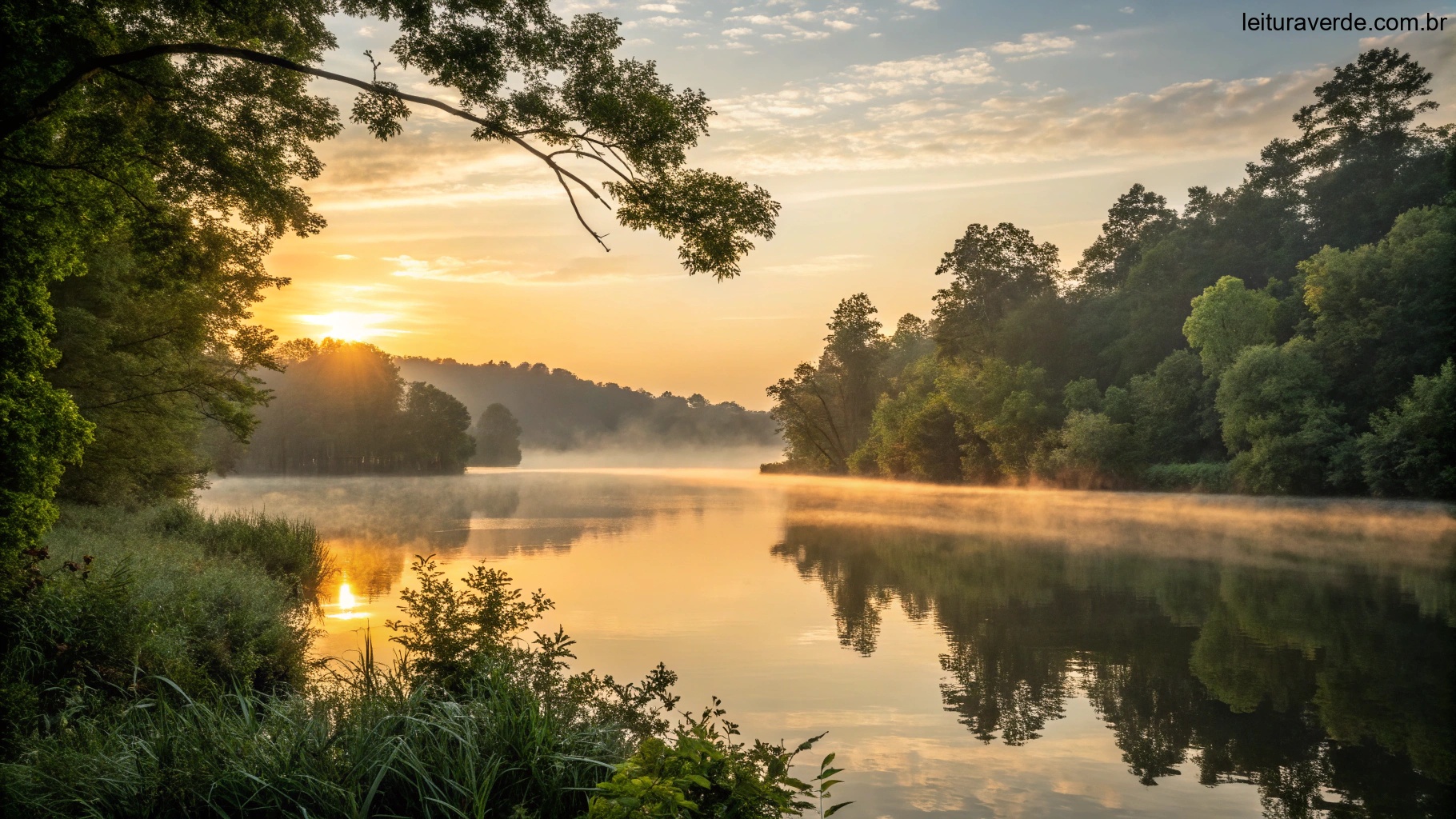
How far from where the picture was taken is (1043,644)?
674 inches

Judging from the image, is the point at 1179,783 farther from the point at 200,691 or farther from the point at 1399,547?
the point at 1399,547

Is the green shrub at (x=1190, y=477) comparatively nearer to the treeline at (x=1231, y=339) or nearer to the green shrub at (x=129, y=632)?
the treeline at (x=1231, y=339)

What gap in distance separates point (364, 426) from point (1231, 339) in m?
110

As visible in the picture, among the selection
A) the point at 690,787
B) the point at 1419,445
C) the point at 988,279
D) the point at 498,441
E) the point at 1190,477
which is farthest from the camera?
the point at 498,441

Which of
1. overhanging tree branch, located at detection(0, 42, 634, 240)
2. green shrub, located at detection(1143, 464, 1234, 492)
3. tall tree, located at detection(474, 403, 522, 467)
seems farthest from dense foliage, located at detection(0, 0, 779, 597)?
tall tree, located at detection(474, 403, 522, 467)

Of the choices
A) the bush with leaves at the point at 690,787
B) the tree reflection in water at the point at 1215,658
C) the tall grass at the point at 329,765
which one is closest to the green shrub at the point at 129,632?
the tall grass at the point at 329,765

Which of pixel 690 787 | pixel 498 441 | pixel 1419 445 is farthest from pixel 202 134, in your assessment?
pixel 498 441

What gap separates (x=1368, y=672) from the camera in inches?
587

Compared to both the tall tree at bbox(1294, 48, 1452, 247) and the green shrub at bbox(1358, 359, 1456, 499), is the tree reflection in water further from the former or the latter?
the tall tree at bbox(1294, 48, 1452, 247)

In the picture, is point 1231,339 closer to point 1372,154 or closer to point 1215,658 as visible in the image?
point 1372,154

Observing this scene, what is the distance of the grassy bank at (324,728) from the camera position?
5.89 metres

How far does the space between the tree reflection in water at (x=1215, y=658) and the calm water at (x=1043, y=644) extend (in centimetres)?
6

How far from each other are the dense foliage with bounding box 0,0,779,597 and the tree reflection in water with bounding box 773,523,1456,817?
8.24 meters

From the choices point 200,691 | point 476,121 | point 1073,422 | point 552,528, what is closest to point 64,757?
point 200,691
